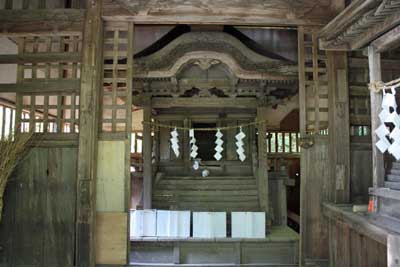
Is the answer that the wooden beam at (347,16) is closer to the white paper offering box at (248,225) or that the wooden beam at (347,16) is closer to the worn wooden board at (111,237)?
the worn wooden board at (111,237)

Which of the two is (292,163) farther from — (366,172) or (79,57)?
(79,57)

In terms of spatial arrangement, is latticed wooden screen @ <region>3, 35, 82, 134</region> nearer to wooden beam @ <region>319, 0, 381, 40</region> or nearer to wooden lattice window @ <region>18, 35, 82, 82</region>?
wooden lattice window @ <region>18, 35, 82, 82</region>

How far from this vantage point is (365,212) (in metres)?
3.41

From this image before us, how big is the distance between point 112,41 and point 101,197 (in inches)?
82.8

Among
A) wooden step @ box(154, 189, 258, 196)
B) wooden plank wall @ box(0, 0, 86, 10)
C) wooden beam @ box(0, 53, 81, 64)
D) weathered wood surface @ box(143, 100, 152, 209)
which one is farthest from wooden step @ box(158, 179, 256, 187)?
wooden plank wall @ box(0, 0, 86, 10)

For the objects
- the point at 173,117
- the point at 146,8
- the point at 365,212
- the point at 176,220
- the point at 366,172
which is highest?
the point at 146,8

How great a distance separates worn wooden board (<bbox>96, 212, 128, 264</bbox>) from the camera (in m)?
4.13

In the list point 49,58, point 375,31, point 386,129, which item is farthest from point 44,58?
point 386,129

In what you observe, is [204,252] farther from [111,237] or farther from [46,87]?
[46,87]

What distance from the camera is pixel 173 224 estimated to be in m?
6.49

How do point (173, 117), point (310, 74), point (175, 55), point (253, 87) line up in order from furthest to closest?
point (173, 117) → point (253, 87) → point (175, 55) → point (310, 74)

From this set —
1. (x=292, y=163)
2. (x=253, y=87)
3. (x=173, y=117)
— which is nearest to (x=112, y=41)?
(x=253, y=87)

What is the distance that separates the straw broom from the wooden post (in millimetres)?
698

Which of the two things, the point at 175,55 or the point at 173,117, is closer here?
the point at 175,55
